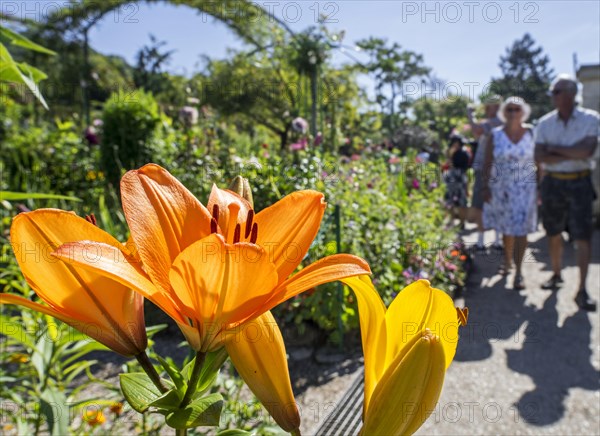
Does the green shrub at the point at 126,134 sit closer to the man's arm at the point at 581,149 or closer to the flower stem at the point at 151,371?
the man's arm at the point at 581,149

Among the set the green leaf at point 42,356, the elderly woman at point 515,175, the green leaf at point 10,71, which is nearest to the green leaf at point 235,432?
the green leaf at point 10,71

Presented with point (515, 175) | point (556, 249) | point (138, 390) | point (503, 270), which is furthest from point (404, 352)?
point (503, 270)

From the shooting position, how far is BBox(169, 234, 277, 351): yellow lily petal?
37cm

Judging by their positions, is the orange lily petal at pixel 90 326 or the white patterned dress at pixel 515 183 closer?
the orange lily petal at pixel 90 326

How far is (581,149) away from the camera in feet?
14.3

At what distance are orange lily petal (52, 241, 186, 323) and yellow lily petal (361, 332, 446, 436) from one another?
0.19 metres

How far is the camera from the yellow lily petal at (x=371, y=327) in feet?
1.54

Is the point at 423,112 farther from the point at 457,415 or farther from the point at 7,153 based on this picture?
the point at 457,415

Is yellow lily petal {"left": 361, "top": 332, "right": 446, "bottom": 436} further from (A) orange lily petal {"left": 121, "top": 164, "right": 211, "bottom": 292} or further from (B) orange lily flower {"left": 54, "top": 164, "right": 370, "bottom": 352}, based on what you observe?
(A) orange lily petal {"left": 121, "top": 164, "right": 211, "bottom": 292}

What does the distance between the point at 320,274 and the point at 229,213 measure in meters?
0.13

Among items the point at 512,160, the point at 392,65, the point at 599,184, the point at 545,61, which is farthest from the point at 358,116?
the point at 545,61

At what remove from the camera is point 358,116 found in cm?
1253

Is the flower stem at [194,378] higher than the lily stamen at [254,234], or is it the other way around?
the lily stamen at [254,234]

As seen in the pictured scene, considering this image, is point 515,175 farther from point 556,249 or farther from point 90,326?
point 90,326
